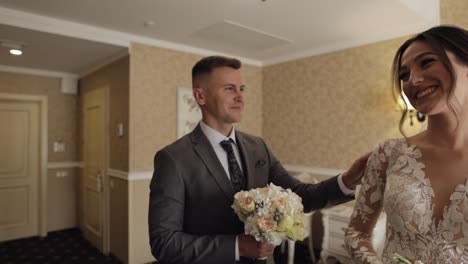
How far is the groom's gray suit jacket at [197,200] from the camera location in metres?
1.26

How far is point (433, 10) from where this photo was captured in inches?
128

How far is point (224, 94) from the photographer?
1511 mm

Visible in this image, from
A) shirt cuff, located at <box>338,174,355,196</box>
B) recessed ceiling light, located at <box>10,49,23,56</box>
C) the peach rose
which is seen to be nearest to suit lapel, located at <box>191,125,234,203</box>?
the peach rose

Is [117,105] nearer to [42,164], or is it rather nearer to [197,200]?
[42,164]

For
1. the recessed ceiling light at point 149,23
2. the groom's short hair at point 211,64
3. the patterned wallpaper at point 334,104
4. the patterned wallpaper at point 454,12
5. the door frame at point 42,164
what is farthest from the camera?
the door frame at point 42,164

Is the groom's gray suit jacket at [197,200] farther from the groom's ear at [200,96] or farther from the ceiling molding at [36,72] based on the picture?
the ceiling molding at [36,72]

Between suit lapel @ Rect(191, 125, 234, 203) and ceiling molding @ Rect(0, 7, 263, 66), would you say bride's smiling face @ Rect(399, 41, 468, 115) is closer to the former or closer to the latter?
suit lapel @ Rect(191, 125, 234, 203)

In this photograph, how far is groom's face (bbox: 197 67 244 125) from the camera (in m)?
1.51

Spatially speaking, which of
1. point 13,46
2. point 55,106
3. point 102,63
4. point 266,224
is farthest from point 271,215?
point 55,106

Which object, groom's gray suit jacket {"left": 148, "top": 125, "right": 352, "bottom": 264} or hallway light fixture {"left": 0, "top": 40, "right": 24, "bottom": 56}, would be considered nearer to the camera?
groom's gray suit jacket {"left": 148, "top": 125, "right": 352, "bottom": 264}

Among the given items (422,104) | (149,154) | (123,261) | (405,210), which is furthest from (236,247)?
(123,261)

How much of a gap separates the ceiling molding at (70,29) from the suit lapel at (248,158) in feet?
8.39

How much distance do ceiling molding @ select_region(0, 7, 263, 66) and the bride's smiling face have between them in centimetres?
323

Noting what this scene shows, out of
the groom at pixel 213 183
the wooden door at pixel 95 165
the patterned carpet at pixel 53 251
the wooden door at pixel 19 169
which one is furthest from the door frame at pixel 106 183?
the groom at pixel 213 183
